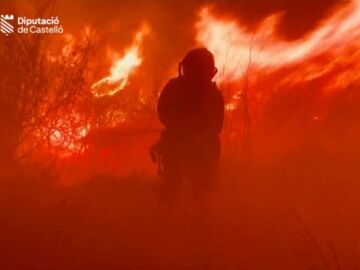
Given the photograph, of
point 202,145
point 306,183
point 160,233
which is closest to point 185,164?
point 202,145

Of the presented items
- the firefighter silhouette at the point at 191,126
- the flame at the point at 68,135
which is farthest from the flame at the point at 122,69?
the firefighter silhouette at the point at 191,126

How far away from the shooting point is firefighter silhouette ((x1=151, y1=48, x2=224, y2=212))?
10.6ft

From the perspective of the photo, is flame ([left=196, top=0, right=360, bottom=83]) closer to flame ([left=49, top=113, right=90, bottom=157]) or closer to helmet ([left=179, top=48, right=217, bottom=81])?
helmet ([left=179, top=48, right=217, bottom=81])

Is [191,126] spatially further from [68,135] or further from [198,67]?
[68,135]

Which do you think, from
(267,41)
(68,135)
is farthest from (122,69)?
(267,41)

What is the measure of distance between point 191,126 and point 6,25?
→ 1.34 m

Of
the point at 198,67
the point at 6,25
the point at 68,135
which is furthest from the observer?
the point at 68,135

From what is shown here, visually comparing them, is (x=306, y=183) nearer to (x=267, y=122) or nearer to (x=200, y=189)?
(x=267, y=122)

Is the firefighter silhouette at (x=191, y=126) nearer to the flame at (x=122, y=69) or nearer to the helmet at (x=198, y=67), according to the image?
the helmet at (x=198, y=67)

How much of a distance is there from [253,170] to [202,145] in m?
0.97

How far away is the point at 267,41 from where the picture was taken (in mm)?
4082

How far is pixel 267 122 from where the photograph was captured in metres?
4.37

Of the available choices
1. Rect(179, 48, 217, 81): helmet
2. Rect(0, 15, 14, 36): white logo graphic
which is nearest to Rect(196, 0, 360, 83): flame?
Rect(179, 48, 217, 81): helmet

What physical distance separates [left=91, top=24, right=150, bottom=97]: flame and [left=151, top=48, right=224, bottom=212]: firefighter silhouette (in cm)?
83
